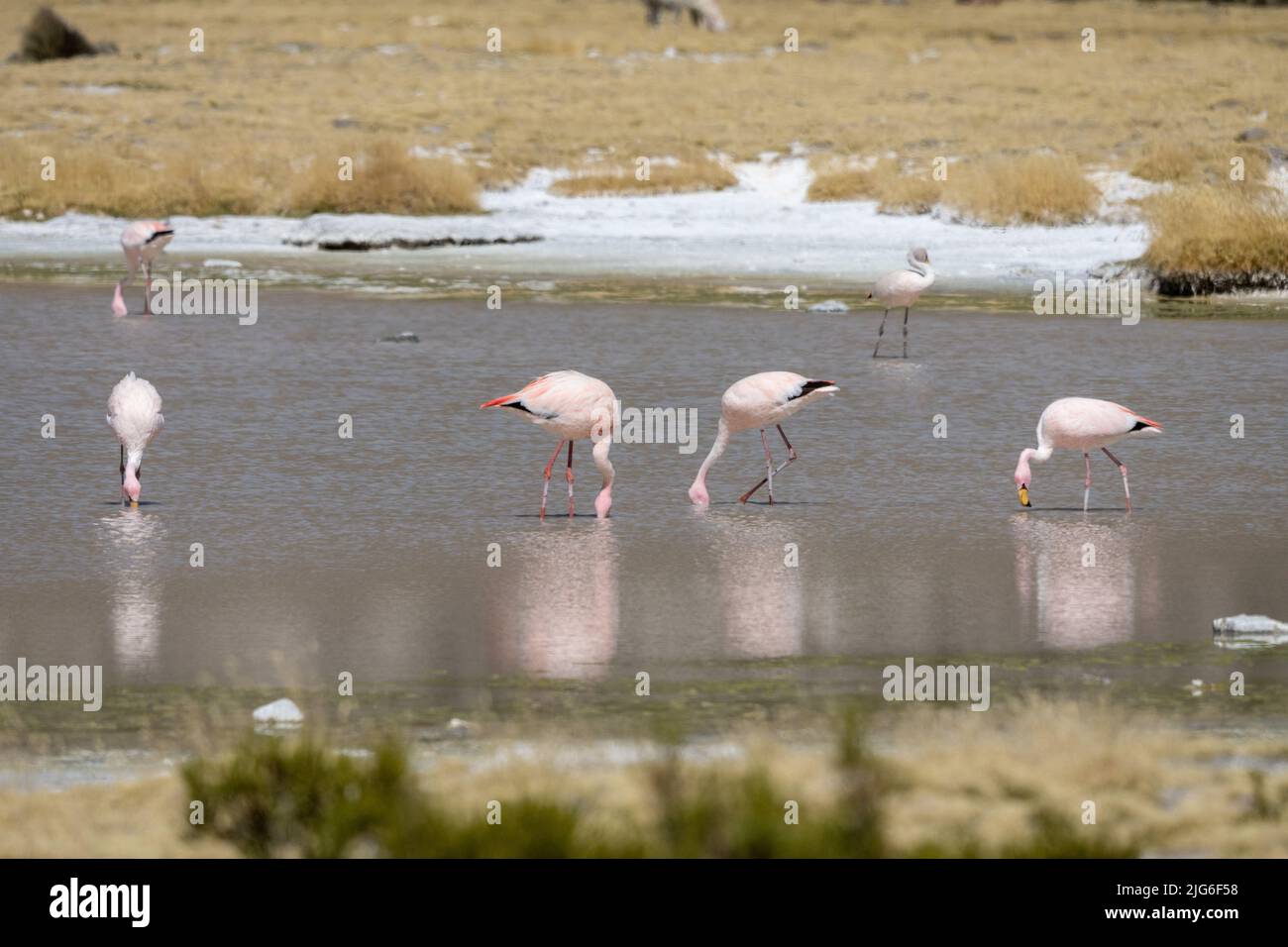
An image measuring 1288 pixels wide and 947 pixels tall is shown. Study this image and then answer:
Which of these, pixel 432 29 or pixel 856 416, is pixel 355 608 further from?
pixel 432 29

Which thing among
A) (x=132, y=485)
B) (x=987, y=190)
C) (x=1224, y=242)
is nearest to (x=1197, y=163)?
(x=987, y=190)

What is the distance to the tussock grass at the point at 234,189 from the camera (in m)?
25.7

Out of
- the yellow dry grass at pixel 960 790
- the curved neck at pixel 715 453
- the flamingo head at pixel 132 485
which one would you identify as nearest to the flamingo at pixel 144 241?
the flamingo head at pixel 132 485

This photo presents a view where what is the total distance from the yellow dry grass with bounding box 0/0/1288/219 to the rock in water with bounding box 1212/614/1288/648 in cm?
1679

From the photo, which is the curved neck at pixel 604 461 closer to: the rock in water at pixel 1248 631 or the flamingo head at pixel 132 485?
the flamingo head at pixel 132 485

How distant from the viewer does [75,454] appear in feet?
35.3

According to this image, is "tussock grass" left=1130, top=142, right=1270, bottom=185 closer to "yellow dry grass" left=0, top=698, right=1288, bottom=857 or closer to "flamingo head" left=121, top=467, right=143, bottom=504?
"flamingo head" left=121, top=467, right=143, bottom=504

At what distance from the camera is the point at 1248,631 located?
285 inches

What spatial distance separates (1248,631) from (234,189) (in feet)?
68.7

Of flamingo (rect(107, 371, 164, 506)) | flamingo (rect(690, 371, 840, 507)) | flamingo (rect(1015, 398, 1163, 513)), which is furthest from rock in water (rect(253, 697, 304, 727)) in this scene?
flamingo (rect(1015, 398, 1163, 513))

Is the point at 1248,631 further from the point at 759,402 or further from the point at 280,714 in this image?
the point at 280,714
